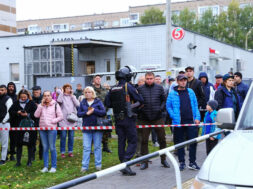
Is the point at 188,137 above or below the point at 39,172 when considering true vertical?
above

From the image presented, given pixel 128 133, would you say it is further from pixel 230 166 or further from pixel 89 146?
pixel 230 166

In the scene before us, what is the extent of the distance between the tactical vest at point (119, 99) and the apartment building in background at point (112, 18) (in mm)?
63595

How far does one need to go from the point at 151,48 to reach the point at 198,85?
1635cm

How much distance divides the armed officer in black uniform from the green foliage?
185ft

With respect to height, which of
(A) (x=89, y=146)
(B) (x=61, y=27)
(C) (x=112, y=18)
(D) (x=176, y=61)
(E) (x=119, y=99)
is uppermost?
(C) (x=112, y=18)

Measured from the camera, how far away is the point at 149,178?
805cm

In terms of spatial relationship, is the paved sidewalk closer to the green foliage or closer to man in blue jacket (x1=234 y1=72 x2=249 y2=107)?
man in blue jacket (x1=234 y1=72 x2=249 y2=107)

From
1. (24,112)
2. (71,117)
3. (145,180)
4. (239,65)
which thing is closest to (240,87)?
(71,117)

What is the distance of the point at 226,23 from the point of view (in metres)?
63.6

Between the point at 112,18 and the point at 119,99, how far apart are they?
245ft

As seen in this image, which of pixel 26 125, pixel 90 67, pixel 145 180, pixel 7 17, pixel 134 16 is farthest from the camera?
pixel 134 16

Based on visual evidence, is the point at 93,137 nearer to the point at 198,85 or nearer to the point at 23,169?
the point at 23,169

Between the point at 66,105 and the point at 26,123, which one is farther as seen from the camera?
the point at 66,105

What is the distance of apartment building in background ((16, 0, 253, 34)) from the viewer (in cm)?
7444
